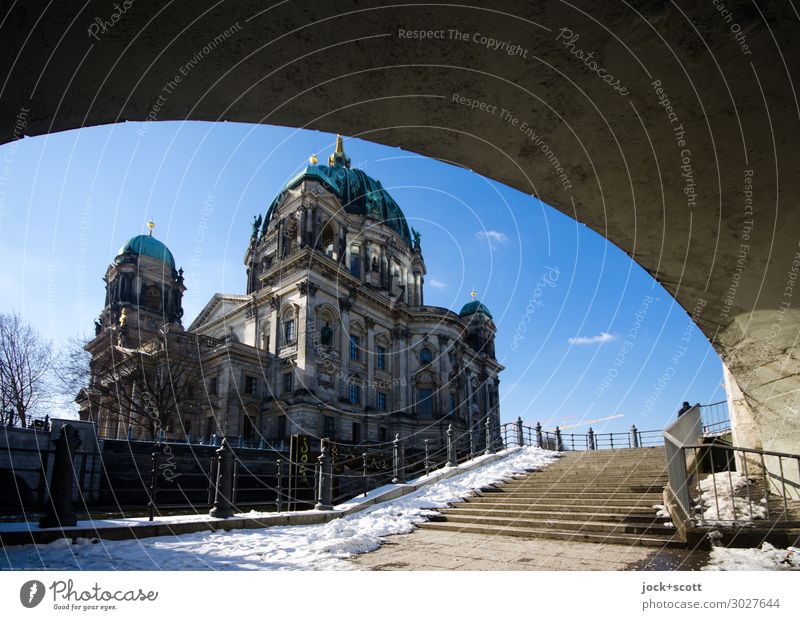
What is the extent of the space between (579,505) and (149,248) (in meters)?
47.1

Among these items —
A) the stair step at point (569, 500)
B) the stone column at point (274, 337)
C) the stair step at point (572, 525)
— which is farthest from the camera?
the stone column at point (274, 337)

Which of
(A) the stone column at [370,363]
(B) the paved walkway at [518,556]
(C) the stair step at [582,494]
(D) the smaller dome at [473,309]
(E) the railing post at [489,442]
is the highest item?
(D) the smaller dome at [473,309]

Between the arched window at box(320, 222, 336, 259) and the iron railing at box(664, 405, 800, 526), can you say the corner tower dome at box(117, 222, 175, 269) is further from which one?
the iron railing at box(664, 405, 800, 526)

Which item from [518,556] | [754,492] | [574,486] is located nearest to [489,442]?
[574,486]

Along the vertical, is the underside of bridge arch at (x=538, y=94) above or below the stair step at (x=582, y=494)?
above

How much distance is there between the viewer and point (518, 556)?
250 inches

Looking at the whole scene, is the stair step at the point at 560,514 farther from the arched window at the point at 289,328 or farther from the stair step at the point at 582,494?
the arched window at the point at 289,328

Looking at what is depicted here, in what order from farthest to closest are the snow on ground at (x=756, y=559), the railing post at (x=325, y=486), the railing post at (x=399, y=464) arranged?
the railing post at (x=399, y=464)
the railing post at (x=325, y=486)
the snow on ground at (x=756, y=559)

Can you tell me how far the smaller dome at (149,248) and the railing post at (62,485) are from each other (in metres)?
42.6

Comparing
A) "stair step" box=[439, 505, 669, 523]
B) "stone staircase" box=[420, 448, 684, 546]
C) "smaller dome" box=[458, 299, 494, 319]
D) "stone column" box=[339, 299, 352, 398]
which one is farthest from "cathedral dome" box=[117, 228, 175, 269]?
"stair step" box=[439, 505, 669, 523]

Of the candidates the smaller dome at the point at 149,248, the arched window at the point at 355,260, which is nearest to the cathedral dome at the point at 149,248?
the smaller dome at the point at 149,248

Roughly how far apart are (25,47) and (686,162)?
14.3 ft

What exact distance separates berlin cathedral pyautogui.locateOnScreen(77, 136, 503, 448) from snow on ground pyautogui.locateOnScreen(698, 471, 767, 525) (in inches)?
730

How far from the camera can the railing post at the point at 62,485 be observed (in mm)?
6996
